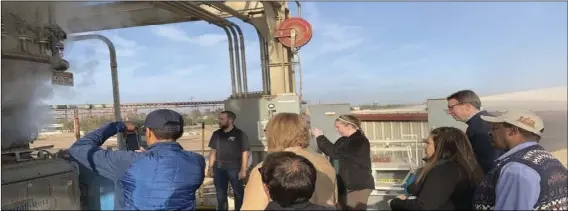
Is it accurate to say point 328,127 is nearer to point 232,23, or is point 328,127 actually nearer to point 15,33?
point 232,23

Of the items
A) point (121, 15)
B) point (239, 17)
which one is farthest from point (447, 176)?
point (121, 15)

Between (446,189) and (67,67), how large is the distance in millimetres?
4237

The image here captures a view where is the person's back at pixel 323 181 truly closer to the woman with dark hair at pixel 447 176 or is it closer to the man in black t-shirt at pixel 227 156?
the woman with dark hair at pixel 447 176

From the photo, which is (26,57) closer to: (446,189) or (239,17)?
(239,17)

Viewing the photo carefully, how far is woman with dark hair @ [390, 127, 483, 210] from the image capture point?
2.19m

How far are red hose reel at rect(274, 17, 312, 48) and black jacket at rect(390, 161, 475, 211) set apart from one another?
3945 millimetres

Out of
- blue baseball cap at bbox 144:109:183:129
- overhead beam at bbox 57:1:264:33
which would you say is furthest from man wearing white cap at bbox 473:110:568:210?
overhead beam at bbox 57:1:264:33

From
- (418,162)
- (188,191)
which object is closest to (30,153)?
(188,191)

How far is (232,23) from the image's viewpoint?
262 inches

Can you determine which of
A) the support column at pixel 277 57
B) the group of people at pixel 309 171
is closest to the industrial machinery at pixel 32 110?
the group of people at pixel 309 171

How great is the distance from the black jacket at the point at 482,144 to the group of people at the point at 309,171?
0.01 meters

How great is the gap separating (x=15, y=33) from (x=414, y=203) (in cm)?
387

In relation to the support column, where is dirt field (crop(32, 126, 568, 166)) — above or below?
below

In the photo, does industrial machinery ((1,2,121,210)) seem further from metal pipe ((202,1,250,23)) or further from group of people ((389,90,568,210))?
group of people ((389,90,568,210))
